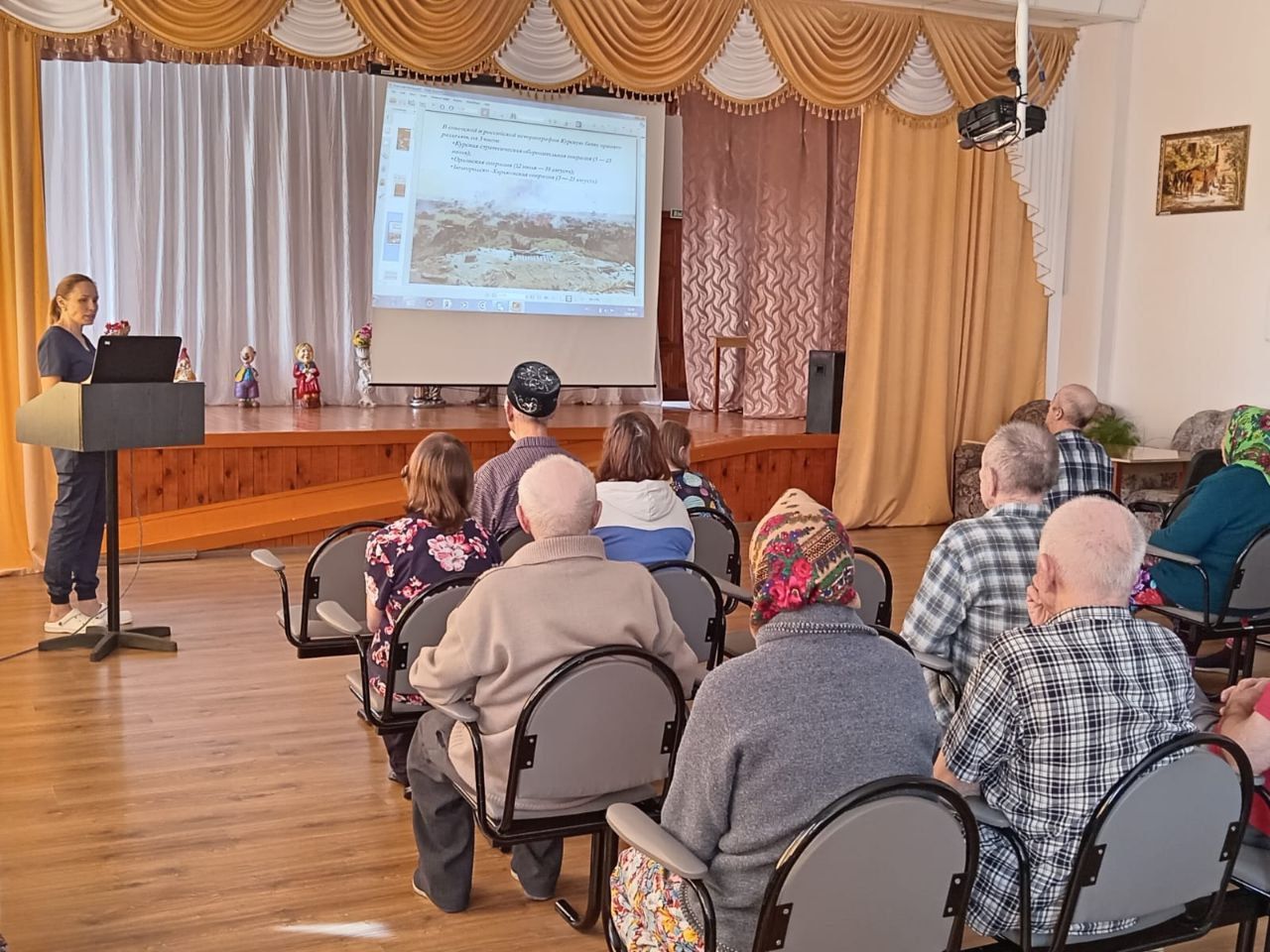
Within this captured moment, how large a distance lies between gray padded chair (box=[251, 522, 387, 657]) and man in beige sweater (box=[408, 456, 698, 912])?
38.0 inches

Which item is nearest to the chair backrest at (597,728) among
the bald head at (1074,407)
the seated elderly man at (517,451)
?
the seated elderly man at (517,451)

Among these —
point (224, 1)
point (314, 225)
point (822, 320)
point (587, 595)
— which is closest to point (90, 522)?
point (224, 1)

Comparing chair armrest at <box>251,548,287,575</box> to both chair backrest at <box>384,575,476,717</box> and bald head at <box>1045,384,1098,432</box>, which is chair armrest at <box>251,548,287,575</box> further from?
bald head at <box>1045,384,1098,432</box>

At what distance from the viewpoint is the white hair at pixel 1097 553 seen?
6.75 ft

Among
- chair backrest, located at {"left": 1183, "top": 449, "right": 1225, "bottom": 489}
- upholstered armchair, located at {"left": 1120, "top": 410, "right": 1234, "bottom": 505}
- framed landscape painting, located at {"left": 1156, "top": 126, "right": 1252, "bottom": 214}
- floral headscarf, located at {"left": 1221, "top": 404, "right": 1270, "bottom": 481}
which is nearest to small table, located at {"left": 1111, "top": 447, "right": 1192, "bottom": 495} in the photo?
upholstered armchair, located at {"left": 1120, "top": 410, "right": 1234, "bottom": 505}

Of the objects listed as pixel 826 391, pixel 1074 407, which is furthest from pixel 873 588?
pixel 826 391

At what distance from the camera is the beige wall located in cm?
747

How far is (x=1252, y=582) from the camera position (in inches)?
165

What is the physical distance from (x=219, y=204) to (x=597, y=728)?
7.84 m

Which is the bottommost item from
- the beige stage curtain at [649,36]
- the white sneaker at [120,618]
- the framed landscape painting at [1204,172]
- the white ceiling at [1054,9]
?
the white sneaker at [120,618]

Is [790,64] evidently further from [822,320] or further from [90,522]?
[90,522]

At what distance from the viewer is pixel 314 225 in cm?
962

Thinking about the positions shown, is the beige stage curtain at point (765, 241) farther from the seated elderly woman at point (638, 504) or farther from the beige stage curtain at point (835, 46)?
the seated elderly woman at point (638, 504)

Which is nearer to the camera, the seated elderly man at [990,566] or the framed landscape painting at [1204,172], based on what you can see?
the seated elderly man at [990,566]
